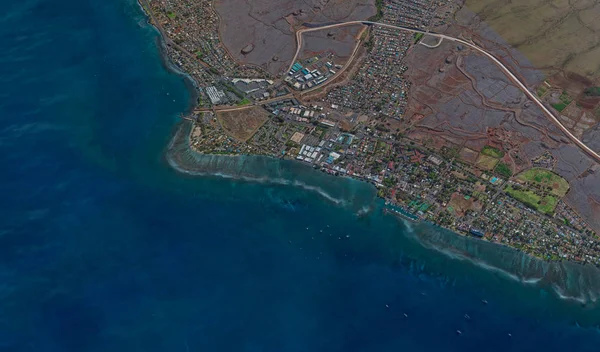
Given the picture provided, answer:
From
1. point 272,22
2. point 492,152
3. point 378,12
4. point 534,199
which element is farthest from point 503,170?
point 272,22

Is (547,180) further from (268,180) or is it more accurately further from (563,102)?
(268,180)

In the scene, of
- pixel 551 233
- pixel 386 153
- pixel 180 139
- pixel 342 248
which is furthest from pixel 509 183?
pixel 180 139

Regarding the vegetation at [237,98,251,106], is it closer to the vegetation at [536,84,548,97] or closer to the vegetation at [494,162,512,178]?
the vegetation at [494,162,512,178]

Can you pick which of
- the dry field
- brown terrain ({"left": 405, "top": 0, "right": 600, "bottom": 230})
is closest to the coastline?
brown terrain ({"left": 405, "top": 0, "right": 600, "bottom": 230})

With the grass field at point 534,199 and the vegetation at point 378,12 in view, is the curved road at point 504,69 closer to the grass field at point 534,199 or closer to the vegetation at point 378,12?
the vegetation at point 378,12

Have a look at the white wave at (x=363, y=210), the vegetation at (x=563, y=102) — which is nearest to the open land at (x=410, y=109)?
the vegetation at (x=563, y=102)

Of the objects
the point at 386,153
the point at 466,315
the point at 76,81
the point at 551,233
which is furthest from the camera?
the point at 76,81

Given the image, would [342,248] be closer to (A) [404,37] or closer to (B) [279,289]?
(B) [279,289]
